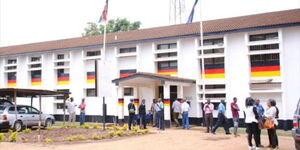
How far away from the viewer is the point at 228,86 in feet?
64.7

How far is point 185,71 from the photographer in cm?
2130

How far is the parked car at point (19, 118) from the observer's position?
54.6ft

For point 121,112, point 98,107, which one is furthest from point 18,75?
point 121,112

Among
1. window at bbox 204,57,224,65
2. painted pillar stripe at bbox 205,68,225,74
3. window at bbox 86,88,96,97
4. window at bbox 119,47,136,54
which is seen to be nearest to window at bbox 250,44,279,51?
window at bbox 204,57,224,65

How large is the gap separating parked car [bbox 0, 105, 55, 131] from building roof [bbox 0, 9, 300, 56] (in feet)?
24.2

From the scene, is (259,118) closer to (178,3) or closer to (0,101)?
(0,101)

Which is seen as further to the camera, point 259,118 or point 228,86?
point 228,86

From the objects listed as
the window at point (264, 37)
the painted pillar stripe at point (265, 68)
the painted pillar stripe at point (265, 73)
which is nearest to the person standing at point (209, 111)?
the painted pillar stripe at point (265, 73)

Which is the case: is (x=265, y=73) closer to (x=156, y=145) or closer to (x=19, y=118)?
(x=156, y=145)

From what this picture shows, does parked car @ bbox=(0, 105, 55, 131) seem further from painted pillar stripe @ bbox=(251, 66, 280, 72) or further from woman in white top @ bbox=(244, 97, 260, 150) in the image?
painted pillar stripe @ bbox=(251, 66, 280, 72)

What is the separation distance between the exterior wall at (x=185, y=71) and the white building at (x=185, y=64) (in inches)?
2.0

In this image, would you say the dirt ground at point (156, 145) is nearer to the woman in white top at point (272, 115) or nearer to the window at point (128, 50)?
the woman in white top at point (272, 115)

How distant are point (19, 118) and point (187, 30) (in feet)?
37.4

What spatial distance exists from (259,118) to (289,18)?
1026 centimetres
